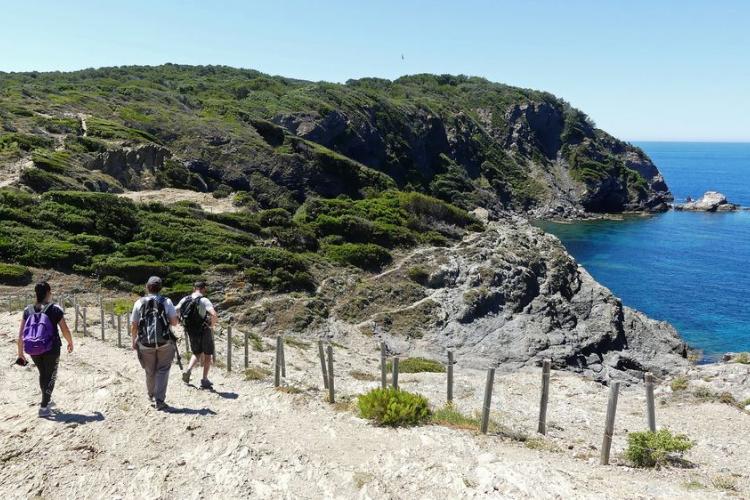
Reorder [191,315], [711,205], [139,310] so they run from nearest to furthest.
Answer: [139,310] → [191,315] → [711,205]

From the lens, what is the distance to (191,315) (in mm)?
11930

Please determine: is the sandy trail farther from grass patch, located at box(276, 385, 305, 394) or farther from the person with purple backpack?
the person with purple backpack

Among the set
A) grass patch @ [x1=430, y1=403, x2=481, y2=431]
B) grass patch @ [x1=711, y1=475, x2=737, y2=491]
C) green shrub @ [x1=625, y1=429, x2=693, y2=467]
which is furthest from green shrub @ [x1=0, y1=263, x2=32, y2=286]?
grass patch @ [x1=711, y1=475, x2=737, y2=491]

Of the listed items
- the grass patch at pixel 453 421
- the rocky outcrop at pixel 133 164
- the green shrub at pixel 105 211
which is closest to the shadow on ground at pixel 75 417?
the grass patch at pixel 453 421

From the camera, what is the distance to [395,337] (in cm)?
3294

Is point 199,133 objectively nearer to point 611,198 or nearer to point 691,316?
point 691,316

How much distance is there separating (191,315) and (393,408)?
4710 millimetres

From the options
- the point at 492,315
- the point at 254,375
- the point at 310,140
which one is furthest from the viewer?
the point at 310,140

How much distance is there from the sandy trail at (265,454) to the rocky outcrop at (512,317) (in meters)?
18.7

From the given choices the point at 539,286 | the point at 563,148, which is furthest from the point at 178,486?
the point at 563,148

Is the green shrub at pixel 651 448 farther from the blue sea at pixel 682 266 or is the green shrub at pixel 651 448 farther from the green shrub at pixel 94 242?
the blue sea at pixel 682 266

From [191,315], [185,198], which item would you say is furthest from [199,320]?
[185,198]

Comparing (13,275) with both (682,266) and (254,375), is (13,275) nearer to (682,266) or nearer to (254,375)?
(254,375)

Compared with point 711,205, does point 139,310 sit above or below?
above
